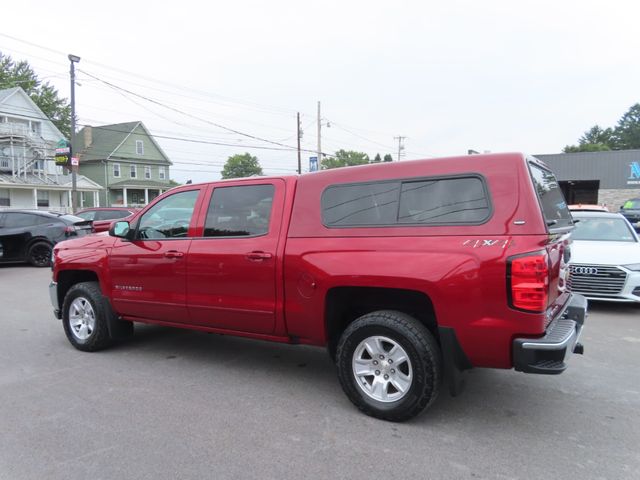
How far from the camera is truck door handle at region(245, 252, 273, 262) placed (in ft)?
12.9

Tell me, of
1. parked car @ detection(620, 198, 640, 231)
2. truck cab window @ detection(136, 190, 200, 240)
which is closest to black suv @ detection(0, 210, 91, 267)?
truck cab window @ detection(136, 190, 200, 240)

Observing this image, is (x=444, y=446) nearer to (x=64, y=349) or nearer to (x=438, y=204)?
(x=438, y=204)

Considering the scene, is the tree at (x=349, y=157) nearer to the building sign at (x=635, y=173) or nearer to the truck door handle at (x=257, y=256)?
the building sign at (x=635, y=173)

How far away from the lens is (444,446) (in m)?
3.10

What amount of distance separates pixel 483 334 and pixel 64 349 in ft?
15.1

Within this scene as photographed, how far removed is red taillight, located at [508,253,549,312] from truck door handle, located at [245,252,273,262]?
1.91 m

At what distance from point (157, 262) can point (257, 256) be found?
124 cm

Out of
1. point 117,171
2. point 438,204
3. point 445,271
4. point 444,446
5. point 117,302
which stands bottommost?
point 444,446

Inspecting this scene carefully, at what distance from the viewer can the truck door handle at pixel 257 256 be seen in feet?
12.9

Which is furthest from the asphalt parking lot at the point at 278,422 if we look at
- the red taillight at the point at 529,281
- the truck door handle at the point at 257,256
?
the truck door handle at the point at 257,256

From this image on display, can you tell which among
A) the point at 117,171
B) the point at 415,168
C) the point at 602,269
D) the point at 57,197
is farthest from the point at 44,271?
the point at 117,171

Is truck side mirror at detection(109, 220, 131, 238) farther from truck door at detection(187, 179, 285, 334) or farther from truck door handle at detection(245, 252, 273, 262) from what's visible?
truck door handle at detection(245, 252, 273, 262)

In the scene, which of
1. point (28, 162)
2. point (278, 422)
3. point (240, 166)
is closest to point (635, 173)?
point (278, 422)

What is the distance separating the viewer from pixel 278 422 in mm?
3455
